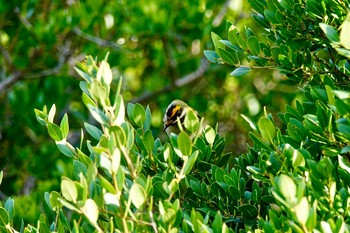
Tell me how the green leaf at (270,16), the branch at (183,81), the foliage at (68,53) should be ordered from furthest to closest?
1. the branch at (183,81)
2. the foliage at (68,53)
3. the green leaf at (270,16)

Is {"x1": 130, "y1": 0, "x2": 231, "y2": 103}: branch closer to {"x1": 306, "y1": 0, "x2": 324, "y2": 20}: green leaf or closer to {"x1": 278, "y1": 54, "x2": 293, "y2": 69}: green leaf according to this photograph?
{"x1": 278, "y1": 54, "x2": 293, "y2": 69}: green leaf

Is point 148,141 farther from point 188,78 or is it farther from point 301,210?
point 188,78

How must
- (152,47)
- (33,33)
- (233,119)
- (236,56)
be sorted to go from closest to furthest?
(236,56) < (33,33) < (152,47) < (233,119)

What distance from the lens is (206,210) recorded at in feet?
7.72

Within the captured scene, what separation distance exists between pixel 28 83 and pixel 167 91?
1.40 m

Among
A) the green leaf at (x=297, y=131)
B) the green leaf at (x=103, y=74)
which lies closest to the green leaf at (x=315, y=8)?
the green leaf at (x=297, y=131)

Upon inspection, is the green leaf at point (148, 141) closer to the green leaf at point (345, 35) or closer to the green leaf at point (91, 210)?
the green leaf at point (91, 210)

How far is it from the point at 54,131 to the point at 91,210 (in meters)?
0.47

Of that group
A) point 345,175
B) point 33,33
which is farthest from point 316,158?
point 33,33

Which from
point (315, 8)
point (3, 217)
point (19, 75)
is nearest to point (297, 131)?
point (315, 8)

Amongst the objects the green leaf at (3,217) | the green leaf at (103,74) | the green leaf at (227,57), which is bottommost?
the green leaf at (3,217)

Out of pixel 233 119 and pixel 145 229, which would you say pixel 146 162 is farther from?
pixel 233 119

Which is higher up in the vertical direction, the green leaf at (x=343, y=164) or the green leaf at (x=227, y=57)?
the green leaf at (x=227, y=57)

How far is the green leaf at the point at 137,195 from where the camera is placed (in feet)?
6.40
